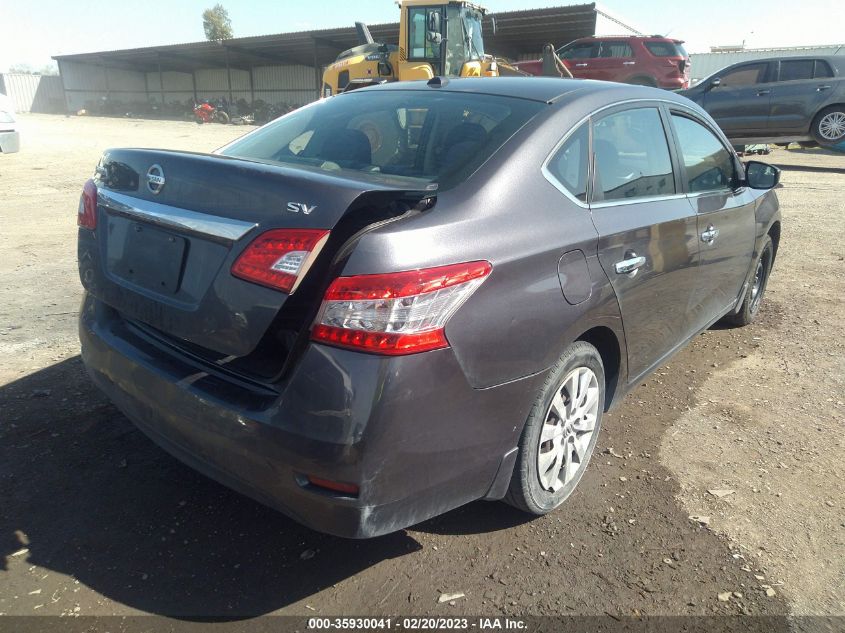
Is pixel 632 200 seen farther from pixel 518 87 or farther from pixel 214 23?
pixel 214 23

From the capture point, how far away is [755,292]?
492cm

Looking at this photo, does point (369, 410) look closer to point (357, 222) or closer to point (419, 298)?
point (419, 298)

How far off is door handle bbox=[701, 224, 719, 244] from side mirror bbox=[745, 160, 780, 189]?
68 cm

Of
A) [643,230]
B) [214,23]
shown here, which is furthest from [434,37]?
[214,23]

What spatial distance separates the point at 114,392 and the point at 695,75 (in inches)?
1748

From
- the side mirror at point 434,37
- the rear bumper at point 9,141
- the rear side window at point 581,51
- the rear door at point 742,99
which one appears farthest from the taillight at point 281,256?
the rear side window at point 581,51

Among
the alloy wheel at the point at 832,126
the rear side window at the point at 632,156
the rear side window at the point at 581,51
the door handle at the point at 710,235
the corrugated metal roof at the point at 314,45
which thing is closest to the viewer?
the rear side window at the point at 632,156

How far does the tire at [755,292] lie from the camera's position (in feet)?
15.4

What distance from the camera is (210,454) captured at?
2.13 meters

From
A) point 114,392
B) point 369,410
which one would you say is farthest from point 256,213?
point 114,392

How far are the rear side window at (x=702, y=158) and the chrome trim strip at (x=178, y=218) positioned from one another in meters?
2.43

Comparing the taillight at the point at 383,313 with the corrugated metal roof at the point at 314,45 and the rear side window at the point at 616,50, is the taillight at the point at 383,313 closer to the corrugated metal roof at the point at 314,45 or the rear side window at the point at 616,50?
the rear side window at the point at 616,50

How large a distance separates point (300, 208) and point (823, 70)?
1516 centimetres

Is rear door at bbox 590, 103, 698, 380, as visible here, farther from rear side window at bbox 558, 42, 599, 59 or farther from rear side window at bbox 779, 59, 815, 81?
rear side window at bbox 558, 42, 599, 59
